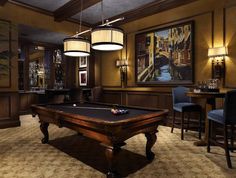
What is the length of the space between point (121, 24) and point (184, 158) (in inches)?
187

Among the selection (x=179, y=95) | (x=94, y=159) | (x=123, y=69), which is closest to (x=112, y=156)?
(x=94, y=159)

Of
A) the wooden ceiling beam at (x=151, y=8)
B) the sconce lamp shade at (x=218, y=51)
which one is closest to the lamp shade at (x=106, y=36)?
the sconce lamp shade at (x=218, y=51)

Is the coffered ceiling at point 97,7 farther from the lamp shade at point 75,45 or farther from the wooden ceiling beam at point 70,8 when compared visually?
the lamp shade at point 75,45

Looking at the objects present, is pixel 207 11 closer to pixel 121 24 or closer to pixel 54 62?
pixel 121 24

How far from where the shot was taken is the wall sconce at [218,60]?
12.8 ft

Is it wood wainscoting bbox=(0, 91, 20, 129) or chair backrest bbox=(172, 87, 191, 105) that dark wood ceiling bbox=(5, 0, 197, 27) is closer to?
chair backrest bbox=(172, 87, 191, 105)

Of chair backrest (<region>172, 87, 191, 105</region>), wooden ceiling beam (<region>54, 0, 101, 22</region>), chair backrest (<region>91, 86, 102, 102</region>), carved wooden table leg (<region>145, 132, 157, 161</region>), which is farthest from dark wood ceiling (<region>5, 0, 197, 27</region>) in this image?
carved wooden table leg (<region>145, 132, 157, 161</region>)

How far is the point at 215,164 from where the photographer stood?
2664 millimetres

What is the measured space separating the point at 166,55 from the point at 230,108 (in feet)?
8.71

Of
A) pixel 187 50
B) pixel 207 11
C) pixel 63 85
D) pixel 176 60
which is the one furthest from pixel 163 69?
pixel 63 85

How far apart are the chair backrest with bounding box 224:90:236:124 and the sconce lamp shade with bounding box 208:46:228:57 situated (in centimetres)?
151

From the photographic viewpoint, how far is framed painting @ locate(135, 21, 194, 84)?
4637mm

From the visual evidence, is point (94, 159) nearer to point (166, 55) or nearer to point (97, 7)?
point (166, 55)

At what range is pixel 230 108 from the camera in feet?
8.86
